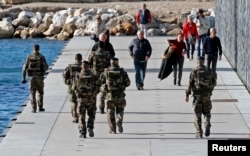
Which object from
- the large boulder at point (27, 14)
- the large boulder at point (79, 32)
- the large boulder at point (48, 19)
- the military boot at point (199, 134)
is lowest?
the large boulder at point (79, 32)

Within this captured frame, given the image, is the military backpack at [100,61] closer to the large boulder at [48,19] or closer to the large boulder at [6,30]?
the large boulder at [6,30]

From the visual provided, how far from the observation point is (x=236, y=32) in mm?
34844

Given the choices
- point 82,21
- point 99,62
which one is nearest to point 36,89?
point 99,62

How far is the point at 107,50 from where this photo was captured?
91.8ft

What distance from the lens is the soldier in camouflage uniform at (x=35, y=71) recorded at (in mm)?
25688

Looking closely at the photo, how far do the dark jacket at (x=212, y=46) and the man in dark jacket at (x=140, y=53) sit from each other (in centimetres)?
215

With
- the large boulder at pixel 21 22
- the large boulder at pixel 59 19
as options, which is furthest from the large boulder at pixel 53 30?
the large boulder at pixel 21 22

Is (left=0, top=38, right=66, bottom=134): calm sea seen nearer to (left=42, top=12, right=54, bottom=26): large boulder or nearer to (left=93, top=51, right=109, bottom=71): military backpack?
(left=42, top=12, right=54, bottom=26): large boulder

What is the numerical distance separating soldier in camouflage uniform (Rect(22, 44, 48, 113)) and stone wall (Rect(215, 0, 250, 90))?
647 cm

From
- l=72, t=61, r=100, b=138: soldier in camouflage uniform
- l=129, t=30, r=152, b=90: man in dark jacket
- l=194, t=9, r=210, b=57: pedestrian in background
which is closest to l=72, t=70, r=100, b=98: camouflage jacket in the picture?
l=72, t=61, r=100, b=138: soldier in camouflage uniform

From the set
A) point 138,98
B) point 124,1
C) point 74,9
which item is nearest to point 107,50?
point 138,98

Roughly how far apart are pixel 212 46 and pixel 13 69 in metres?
12.1

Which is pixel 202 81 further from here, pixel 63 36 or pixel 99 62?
pixel 63 36

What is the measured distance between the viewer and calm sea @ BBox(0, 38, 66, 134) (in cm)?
3044
